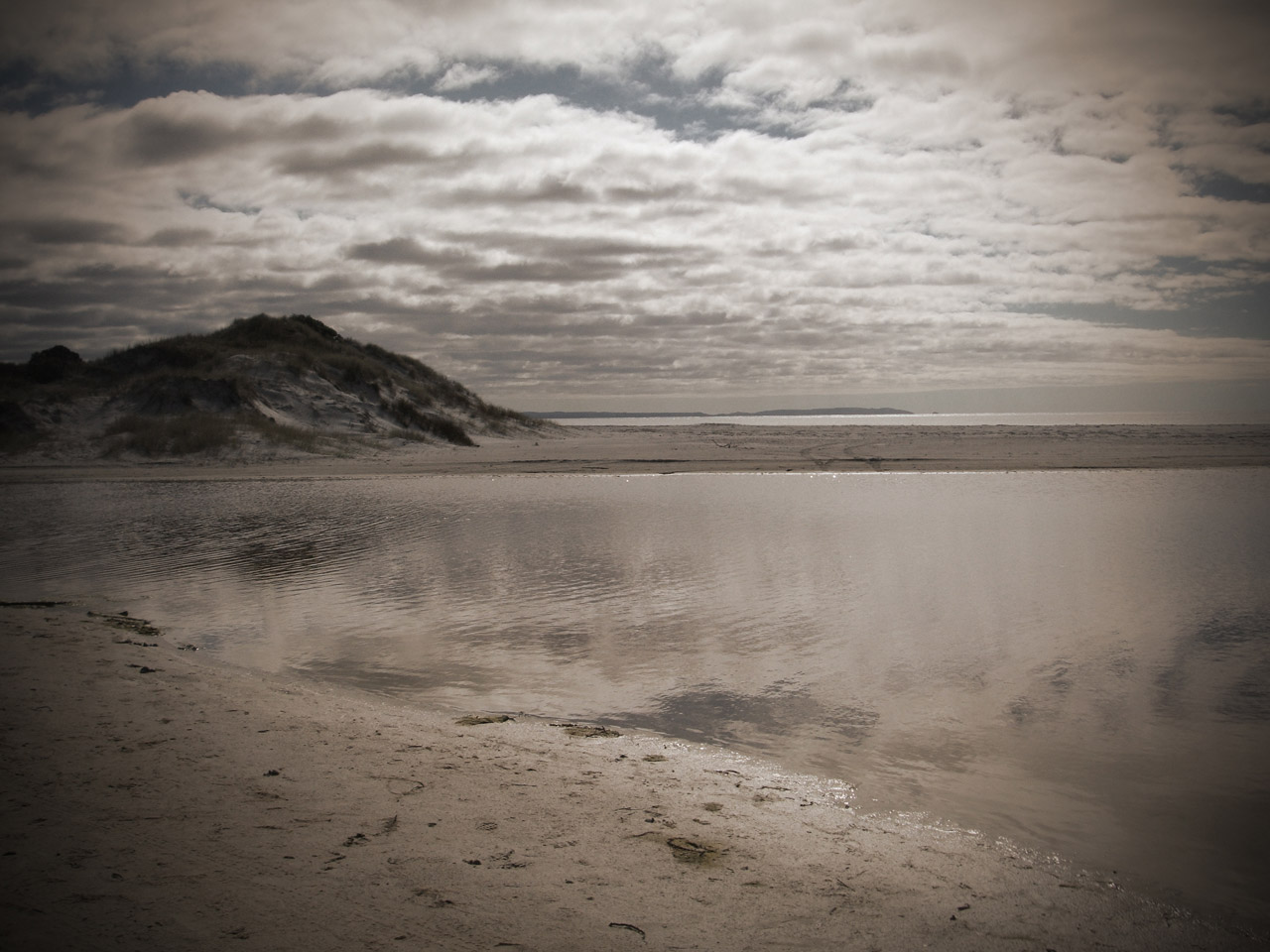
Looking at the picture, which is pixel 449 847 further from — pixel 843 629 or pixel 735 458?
pixel 735 458

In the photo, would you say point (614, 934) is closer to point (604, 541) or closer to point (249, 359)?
point (604, 541)

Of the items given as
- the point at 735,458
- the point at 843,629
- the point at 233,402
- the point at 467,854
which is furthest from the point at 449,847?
the point at 233,402

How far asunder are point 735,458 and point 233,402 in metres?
24.7

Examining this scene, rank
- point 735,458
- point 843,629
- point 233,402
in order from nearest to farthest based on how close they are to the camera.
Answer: point 843,629
point 735,458
point 233,402

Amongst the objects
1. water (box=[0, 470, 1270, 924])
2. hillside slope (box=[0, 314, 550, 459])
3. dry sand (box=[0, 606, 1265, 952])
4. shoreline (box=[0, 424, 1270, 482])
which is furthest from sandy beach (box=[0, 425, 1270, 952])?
hillside slope (box=[0, 314, 550, 459])

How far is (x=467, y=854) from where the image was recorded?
363 cm

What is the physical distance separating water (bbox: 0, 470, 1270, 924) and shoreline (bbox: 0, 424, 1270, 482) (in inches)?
418

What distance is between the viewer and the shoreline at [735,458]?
28.6 meters

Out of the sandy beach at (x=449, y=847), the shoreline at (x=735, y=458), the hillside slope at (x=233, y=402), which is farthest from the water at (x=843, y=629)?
the hillside slope at (x=233, y=402)

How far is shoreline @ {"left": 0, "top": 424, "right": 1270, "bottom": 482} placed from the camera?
93.9 feet

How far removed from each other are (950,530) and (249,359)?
4016 centimetres

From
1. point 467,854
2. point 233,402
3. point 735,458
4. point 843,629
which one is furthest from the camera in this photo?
point 233,402

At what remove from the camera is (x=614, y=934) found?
3.06m

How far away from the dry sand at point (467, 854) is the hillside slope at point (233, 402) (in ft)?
103
